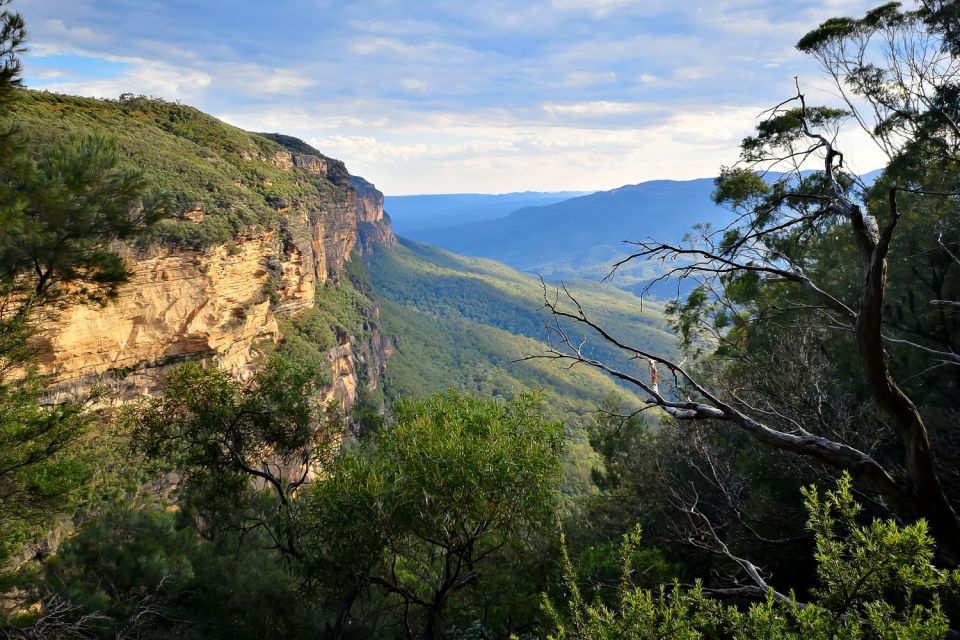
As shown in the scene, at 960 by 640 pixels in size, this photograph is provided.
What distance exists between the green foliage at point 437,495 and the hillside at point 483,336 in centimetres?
3529

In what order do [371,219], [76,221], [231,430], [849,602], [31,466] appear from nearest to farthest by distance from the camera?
[849,602], [31,466], [76,221], [231,430], [371,219]

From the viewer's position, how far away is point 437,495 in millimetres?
6398

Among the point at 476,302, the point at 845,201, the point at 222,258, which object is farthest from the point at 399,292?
the point at 845,201

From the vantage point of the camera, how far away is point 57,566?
8.58 meters

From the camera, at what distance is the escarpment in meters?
23.9

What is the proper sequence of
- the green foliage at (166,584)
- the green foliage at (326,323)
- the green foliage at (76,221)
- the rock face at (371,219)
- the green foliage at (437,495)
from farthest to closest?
the rock face at (371,219) < the green foliage at (326,323) < the green foliage at (76,221) < the green foliage at (166,584) < the green foliage at (437,495)

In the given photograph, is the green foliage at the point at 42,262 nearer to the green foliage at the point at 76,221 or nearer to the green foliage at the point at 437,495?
the green foliage at the point at 76,221

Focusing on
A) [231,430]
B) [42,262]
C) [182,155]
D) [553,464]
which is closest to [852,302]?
[553,464]

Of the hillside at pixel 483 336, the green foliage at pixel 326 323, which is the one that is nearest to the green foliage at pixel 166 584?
the green foliage at pixel 326 323

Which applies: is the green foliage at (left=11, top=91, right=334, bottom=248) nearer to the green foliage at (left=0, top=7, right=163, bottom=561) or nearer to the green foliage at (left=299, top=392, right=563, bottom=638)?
the green foliage at (left=0, top=7, right=163, bottom=561)

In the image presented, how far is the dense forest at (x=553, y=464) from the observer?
3578 mm

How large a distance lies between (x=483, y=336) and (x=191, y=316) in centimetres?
6918

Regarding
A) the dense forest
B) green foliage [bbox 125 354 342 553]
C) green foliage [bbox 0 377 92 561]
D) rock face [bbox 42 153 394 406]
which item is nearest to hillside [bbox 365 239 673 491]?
rock face [bbox 42 153 394 406]

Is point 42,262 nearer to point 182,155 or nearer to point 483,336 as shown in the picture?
point 182,155
